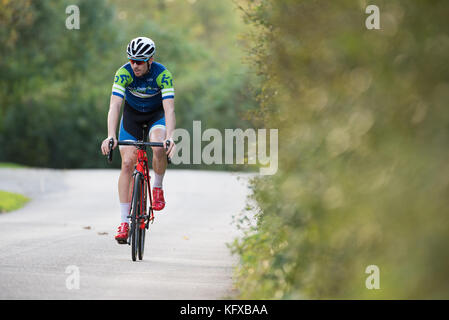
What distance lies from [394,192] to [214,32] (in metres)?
89.5

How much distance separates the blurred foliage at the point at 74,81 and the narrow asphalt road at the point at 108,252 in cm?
2110

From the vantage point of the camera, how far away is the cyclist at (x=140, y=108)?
9453mm

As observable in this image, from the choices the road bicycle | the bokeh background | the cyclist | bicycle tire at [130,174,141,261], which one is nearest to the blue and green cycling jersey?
the cyclist

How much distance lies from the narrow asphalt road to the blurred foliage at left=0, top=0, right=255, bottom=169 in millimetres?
21102

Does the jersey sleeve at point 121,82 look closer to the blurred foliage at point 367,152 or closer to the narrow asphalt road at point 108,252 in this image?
the narrow asphalt road at point 108,252

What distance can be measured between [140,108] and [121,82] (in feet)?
1.67

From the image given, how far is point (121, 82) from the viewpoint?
31.6 feet

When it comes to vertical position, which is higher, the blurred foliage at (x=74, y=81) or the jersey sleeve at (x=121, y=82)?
the blurred foliage at (x=74, y=81)

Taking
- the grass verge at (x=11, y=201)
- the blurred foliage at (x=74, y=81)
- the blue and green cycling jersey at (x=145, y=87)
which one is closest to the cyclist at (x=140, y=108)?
the blue and green cycling jersey at (x=145, y=87)

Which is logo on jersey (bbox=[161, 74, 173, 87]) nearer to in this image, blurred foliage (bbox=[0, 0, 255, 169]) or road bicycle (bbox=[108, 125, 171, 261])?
road bicycle (bbox=[108, 125, 171, 261])

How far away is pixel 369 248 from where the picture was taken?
4469 mm

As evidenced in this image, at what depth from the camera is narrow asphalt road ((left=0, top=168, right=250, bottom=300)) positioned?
A: 7488 mm
